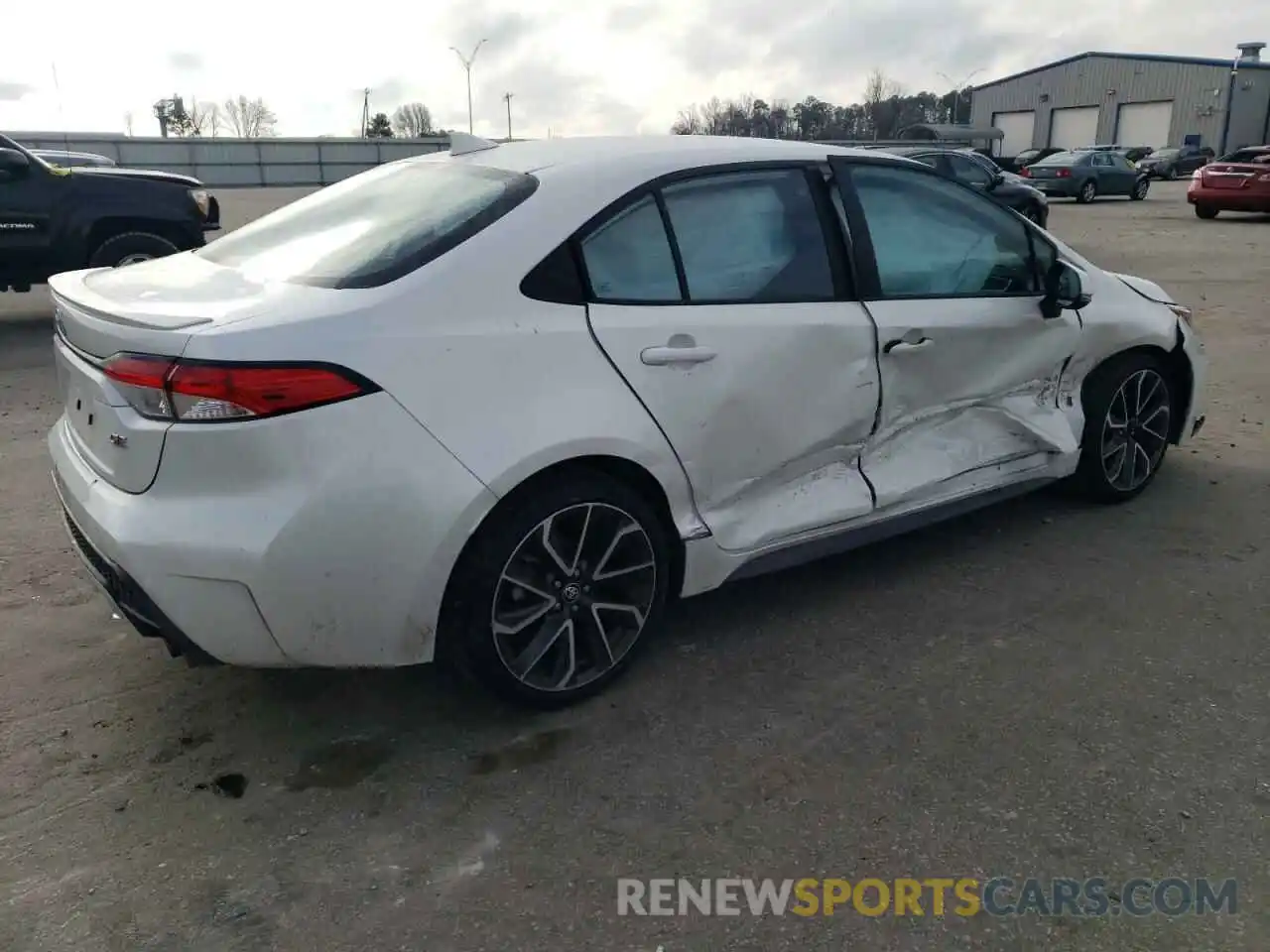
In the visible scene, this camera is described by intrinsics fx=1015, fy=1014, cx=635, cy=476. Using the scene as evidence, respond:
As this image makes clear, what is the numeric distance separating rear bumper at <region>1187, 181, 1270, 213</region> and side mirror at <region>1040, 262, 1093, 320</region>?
62.7 feet

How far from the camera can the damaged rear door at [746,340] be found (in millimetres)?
3041

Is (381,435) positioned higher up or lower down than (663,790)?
higher up

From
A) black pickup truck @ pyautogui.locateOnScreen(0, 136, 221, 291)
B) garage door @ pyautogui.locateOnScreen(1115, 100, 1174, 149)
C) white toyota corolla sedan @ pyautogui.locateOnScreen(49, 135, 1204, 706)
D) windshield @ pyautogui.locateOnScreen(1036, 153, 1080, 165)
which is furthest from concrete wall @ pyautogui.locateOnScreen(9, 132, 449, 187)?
white toyota corolla sedan @ pyautogui.locateOnScreen(49, 135, 1204, 706)

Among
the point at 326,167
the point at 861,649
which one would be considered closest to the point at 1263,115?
the point at 326,167

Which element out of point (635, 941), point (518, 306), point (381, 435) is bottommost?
point (635, 941)

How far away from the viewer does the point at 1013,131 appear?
64.6m

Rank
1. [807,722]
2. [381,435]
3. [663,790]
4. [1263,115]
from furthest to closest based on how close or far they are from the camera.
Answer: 1. [1263,115]
2. [807,722]
3. [663,790]
4. [381,435]

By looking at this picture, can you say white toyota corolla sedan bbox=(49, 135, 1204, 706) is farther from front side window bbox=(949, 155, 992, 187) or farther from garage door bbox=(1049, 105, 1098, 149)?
garage door bbox=(1049, 105, 1098, 149)

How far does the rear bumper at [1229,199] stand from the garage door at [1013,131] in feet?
150

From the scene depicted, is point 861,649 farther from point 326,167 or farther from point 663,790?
point 326,167

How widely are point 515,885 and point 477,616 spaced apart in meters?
0.73

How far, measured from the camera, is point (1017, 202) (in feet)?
54.0

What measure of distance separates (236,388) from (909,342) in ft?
7.56

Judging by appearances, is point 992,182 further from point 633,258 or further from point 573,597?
point 573,597
